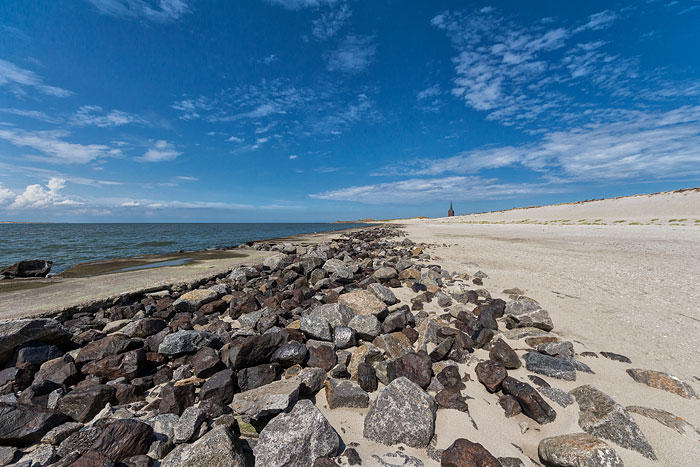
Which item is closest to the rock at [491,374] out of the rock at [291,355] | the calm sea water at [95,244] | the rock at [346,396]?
the rock at [346,396]

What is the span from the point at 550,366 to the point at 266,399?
3242 millimetres

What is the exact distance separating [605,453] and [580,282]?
19.8 ft

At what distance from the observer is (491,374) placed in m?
2.86

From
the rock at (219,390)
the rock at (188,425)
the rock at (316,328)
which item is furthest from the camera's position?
the rock at (316,328)

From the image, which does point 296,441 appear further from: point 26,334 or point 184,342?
point 26,334

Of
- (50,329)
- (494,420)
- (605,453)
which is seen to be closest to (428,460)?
(494,420)

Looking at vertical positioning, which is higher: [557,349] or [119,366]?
[557,349]

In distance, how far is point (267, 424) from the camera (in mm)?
2236

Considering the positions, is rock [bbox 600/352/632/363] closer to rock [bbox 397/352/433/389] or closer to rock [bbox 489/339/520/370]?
rock [bbox 489/339/520/370]

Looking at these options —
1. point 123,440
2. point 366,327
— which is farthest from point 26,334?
point 366,327

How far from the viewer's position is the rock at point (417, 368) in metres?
2.86

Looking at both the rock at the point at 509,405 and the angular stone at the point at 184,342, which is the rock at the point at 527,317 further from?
the angular stone at the point at 184,342

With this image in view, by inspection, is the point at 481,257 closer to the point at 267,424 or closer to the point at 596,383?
the point at 596,383

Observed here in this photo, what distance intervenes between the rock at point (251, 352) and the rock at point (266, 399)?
41cm
